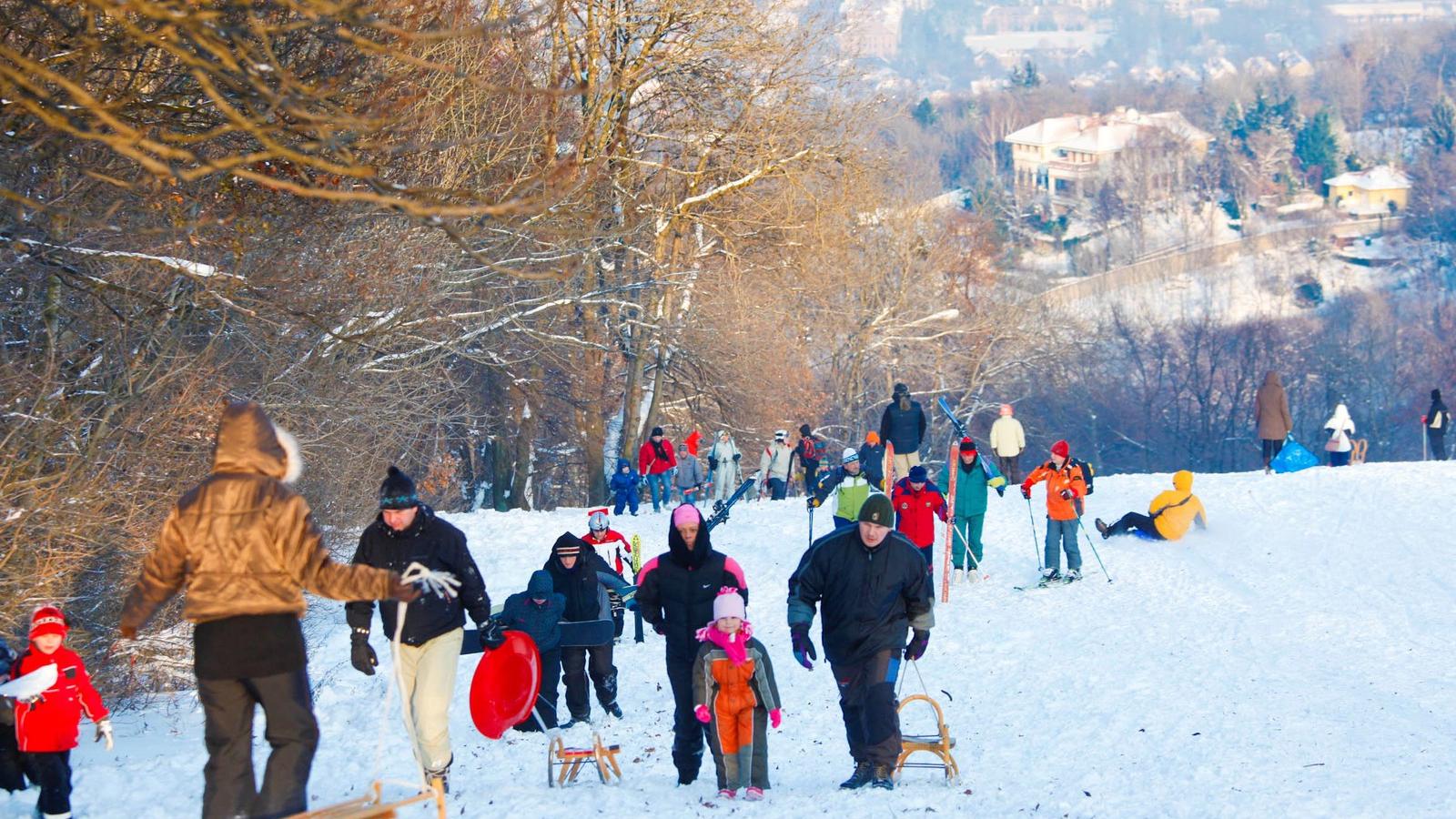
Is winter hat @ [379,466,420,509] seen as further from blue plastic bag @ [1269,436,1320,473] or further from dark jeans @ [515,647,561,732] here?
blue plastic bag @ [1269,436,1320,473]

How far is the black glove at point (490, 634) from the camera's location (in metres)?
8.23

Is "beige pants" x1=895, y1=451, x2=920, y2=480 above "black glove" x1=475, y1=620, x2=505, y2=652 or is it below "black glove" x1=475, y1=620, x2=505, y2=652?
above

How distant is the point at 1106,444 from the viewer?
67.7 metres

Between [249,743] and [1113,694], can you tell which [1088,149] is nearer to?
[1113,694]

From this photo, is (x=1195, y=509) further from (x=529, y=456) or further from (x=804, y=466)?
(x=529, y=456)

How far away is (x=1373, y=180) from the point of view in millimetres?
120625

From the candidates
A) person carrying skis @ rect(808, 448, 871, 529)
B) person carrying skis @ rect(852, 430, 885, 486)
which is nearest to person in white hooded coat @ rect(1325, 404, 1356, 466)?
person carrying skis @ rect(852, 430, 885, 486)

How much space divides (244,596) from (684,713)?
3803mm

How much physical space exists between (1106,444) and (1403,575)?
5174 centimetres

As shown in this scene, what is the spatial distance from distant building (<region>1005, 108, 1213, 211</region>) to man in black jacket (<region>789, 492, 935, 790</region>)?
392 ft

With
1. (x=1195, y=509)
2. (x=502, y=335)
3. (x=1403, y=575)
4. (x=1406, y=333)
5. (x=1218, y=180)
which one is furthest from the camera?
(x=1218, y=180)

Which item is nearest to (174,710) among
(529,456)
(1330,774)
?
(1330,774)

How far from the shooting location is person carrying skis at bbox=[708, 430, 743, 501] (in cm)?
2484

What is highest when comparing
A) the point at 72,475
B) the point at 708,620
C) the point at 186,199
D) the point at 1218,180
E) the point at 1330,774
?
the point at 1218,180
